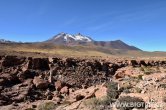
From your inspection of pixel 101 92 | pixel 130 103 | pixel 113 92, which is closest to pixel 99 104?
pixel 113 92

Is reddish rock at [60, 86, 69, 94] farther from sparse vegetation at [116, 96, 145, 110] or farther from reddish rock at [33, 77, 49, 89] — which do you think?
sparse vegetation at [116, 96, 145, 110]

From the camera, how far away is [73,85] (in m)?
37.1

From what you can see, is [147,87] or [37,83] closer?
[147,87]

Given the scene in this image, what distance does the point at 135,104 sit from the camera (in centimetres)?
1816

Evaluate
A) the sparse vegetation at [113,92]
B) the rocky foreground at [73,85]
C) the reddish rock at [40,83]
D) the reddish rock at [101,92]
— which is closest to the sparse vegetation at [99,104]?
the rocky foreground at [73,85]

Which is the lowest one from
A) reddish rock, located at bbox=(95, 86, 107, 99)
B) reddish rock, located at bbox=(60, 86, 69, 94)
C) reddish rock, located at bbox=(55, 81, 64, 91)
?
reddish rock, located at bbox=(60, 86, 69, 94)

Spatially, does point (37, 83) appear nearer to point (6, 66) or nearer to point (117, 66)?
point (6, 66)

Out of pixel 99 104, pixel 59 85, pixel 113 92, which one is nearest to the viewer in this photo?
pixel 99 104

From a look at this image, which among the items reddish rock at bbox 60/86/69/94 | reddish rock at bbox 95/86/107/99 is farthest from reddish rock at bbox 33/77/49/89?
reddish rock at bbox 95/86/107/99

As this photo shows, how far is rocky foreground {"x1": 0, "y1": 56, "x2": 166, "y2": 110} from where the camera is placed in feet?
67.6

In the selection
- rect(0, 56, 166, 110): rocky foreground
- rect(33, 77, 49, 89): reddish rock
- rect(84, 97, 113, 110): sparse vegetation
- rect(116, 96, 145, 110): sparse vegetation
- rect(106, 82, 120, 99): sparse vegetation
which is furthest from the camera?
rect(33, 77, 49, 89): reddish rock

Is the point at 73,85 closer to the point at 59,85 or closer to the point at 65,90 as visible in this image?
the point at 59,85

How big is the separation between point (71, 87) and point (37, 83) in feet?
13.0

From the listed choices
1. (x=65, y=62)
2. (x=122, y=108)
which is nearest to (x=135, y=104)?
(x=122, y=108)
